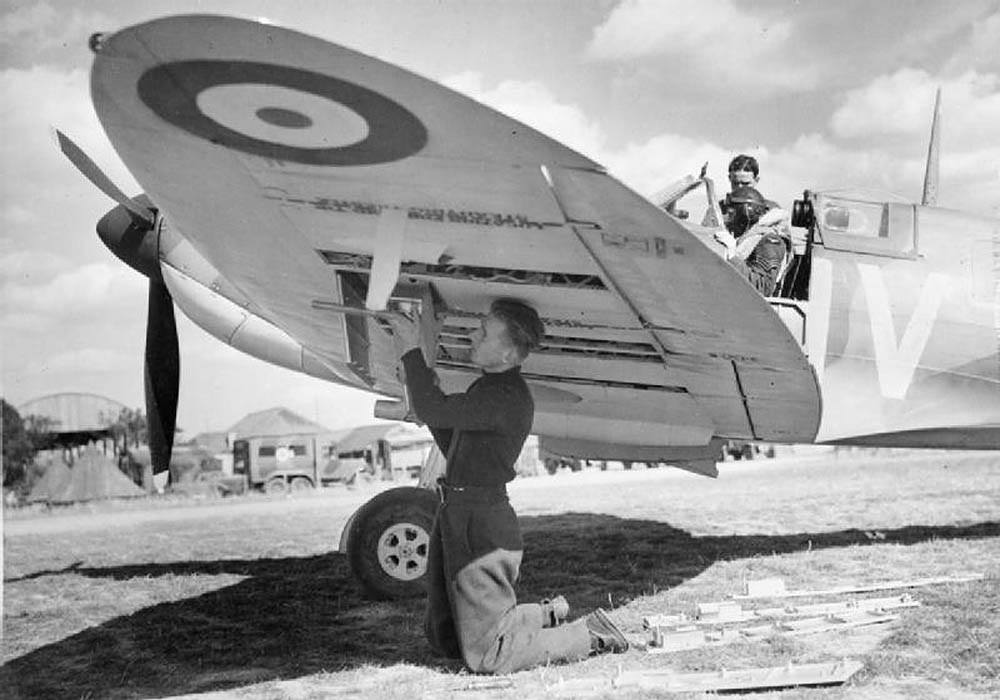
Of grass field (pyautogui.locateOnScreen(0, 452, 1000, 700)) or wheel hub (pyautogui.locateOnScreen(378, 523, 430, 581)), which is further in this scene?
wheel hub (pyautogui.locateOnScreen(378, 523, 430, 581))

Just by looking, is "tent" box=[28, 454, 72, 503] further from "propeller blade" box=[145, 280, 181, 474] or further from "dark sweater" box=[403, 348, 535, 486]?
"dark sweater" box=[403, 348, 535, 486]

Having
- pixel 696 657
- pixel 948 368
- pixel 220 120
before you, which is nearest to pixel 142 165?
pixel 220 120

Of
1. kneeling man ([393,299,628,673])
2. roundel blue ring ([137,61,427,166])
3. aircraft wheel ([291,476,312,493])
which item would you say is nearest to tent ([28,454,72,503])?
aircraft wheel ([291,476,312,493])

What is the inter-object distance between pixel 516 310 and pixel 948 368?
3.29 metres

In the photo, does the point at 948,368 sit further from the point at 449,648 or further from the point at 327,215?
the point at 327,215

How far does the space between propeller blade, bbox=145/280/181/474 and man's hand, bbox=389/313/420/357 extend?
11.4ft

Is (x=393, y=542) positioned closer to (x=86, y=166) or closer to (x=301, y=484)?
(x=86, y=166)

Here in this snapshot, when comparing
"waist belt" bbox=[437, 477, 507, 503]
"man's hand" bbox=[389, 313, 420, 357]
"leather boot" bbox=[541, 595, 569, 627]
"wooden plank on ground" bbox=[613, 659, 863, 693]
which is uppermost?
"man's hand" bbox=[389, 313, 420, 357]

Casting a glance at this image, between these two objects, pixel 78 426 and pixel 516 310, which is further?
pixel 78 426

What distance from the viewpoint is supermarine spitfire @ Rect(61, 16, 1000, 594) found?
2.61 metres

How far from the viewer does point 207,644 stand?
449 centimetres

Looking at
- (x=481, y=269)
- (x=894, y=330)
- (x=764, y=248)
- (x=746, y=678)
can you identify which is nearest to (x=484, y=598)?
(x=746, y=678)

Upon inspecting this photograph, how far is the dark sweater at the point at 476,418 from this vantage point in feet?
12.1

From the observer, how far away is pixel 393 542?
221 inches
